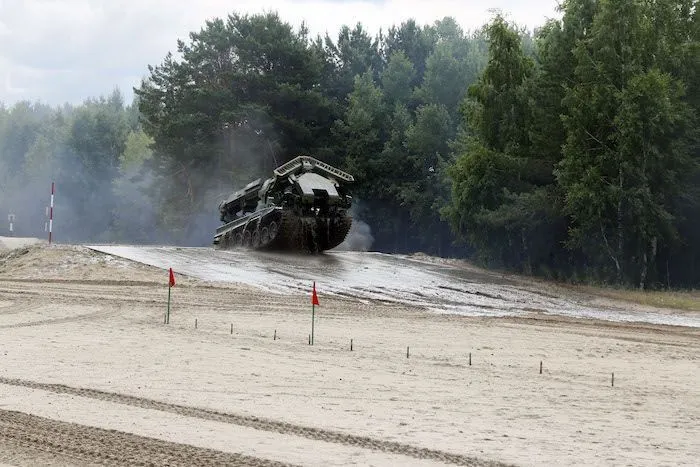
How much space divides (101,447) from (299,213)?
95.6 feet

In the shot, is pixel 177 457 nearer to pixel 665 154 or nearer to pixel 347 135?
pixel 665 154

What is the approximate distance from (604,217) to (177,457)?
28618mm

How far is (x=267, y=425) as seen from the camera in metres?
10.1

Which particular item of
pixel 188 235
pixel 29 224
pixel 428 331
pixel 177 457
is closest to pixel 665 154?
pixel 428 331

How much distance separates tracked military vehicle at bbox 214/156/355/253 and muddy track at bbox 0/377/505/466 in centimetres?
2563

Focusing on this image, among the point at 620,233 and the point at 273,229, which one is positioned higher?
the point at 620,233

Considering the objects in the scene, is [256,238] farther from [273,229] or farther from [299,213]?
[299,213]

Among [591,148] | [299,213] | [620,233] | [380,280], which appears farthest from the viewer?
[299,213]

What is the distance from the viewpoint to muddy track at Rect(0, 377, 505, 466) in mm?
9016

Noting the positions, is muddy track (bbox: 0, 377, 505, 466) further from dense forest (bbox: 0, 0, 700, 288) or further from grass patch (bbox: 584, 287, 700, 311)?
dense forest (bbox: 0, 0, 700, 288)

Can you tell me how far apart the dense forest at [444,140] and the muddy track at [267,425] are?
25.4 metres

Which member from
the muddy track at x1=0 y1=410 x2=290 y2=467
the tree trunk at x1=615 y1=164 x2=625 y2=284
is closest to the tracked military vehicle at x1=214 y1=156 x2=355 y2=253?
the tree trunk at x1=615 y1=164 x2=625 y2=284

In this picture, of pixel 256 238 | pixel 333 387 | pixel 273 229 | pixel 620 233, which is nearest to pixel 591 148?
pixel 620 233

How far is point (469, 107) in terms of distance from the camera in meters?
43.4
